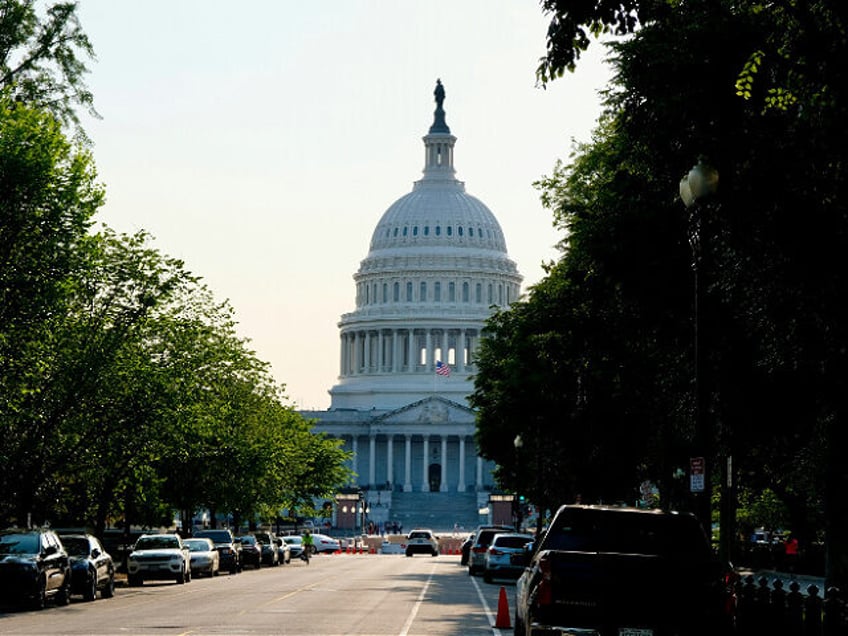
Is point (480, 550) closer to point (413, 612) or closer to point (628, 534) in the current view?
point (413, 612)

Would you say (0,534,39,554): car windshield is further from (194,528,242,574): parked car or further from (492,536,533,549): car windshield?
(194,528,242,574): parked car

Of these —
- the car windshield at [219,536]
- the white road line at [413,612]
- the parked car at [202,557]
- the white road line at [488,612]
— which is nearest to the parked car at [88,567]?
the white road line at [413,612]

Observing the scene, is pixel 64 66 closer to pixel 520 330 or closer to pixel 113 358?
pixel 113 358

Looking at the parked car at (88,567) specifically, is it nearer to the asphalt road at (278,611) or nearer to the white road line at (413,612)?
the asphalt road at (278,611)

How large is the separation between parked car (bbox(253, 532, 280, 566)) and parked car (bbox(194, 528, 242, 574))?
27.2ft

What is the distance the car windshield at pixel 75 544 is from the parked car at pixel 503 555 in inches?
654

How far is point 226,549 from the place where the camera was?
6638 cm

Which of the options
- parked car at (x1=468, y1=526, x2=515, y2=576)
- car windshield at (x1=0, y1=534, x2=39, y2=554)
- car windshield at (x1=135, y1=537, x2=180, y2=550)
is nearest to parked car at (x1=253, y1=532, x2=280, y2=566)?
parked car at (x1=468, y1=526, x2=515, y2=576)

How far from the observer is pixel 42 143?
40969 mm

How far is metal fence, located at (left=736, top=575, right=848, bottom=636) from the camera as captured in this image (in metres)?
17.2

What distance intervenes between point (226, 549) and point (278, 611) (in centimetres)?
3211

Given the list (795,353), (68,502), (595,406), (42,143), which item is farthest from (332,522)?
(795,353)

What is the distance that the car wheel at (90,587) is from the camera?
40750 mm

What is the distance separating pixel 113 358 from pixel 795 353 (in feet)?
89.1
